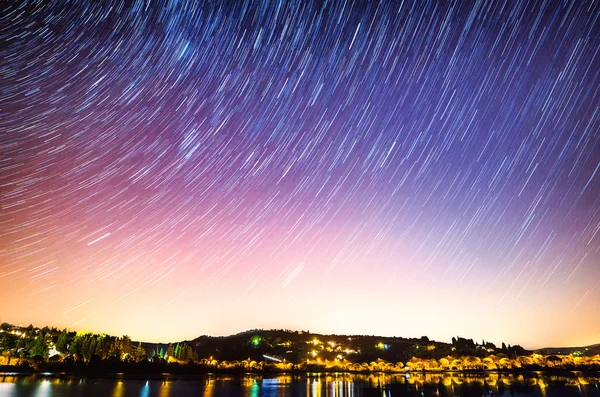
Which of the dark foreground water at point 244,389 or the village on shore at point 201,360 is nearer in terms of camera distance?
the dark foreground water at point 244,389

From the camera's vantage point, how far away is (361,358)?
19112 cm

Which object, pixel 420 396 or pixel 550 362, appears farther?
pixel 550 362

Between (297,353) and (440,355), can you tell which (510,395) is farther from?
(297,353)

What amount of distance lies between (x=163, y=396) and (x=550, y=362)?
12707cm

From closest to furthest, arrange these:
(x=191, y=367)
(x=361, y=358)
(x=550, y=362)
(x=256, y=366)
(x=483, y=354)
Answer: (x=191, y=367)
(x=256, y=366)
(x=550, y=362)
(x=483, y=354)
(x=361, y=358)

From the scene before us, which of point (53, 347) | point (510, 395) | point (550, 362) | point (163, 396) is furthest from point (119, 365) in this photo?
point (550, 362)

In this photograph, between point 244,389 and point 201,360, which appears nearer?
point 244,389

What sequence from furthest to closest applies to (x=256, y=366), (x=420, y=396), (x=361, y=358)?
(x=361, y=358)
(x=256, y=366)
(x=420, y=396)

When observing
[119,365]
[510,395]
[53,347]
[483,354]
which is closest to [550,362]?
[483,354]

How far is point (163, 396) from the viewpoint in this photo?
25.2m

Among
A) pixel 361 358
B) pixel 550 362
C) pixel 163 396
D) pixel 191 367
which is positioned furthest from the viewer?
pixel 361 358

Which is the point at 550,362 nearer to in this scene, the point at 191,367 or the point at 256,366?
the point at 256,366

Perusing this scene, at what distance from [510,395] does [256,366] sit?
8650 cm

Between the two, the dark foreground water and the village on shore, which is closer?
the dark foreground water
